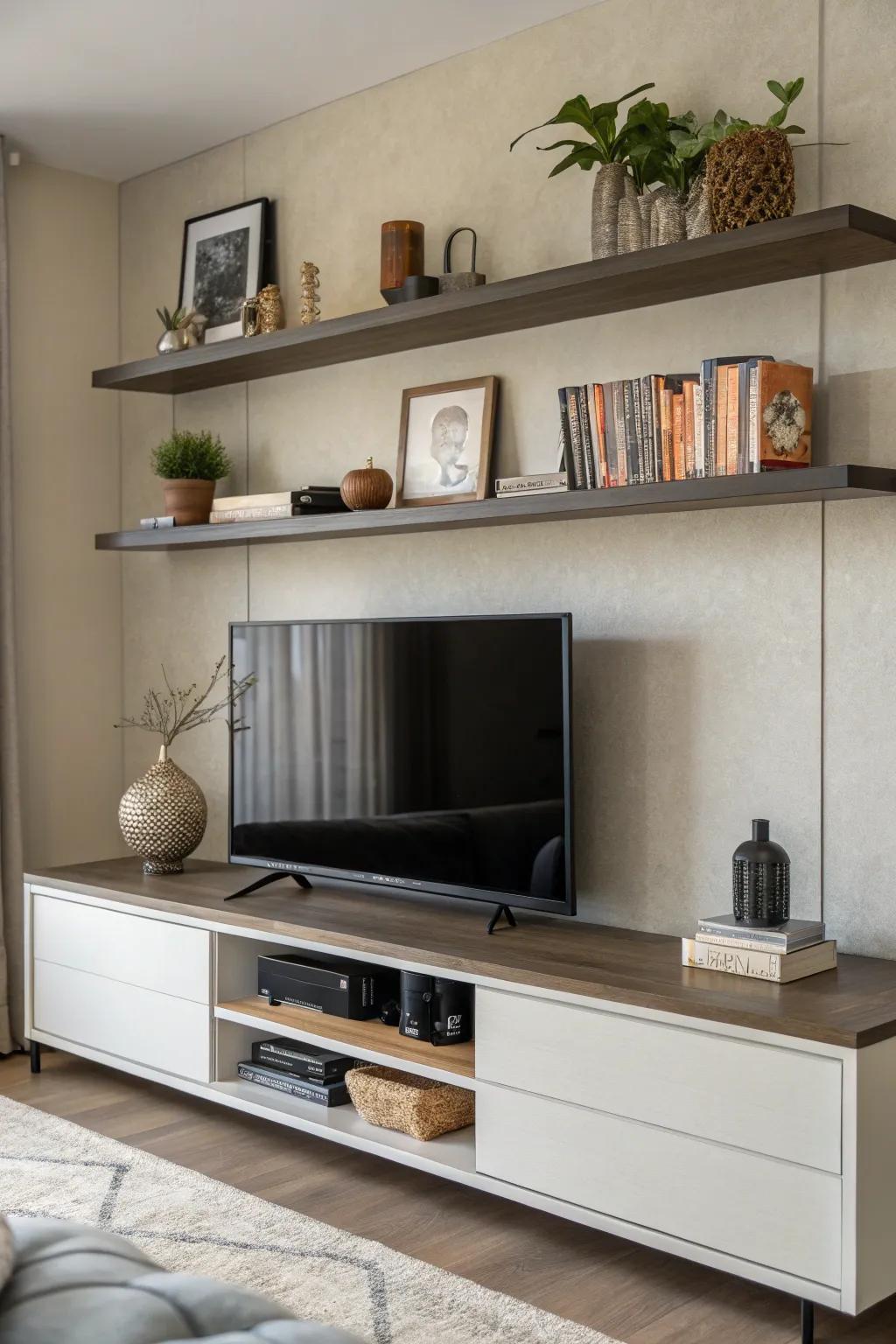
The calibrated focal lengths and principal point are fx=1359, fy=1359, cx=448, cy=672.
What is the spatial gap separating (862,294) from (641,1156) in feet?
5.52

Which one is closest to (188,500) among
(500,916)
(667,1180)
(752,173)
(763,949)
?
(500,916)

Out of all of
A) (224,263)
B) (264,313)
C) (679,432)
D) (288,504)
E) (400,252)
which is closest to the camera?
(679,432)

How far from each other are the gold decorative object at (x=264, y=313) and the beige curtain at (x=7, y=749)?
0.85 metres

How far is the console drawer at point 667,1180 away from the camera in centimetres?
219

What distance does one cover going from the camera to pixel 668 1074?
2373 millimetres

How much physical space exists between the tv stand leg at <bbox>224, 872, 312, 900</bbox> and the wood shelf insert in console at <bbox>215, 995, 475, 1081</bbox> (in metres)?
0.26

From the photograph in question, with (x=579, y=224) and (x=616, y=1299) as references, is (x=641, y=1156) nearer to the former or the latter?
(x=616, y=1299)

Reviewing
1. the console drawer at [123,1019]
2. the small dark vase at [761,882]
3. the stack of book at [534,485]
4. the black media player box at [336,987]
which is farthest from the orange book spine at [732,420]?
the console drawer at [123,1019]

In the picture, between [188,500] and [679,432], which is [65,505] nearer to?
[188,500]

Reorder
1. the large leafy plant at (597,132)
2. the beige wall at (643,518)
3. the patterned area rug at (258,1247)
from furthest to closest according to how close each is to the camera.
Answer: the large leafy plant at (597,132) < the beige wall at (643,518) < the patterned area rug at (258,1247)

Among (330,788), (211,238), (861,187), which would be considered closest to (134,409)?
(211,238)

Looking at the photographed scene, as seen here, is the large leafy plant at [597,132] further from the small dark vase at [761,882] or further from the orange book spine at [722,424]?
the small dark vase at [761,882]

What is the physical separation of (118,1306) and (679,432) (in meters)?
1.89

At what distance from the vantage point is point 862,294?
2656 millimetres
